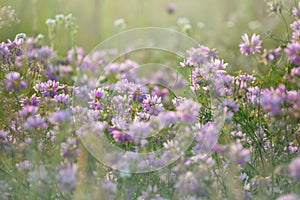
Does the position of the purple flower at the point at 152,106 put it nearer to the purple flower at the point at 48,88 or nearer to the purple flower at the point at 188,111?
the purple flower at the point at 188,111

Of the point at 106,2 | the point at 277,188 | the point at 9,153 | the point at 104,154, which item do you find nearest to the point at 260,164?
the point at 277,188

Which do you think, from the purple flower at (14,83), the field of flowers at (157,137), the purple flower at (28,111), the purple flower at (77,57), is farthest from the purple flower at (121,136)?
the purple flower at (77,57)

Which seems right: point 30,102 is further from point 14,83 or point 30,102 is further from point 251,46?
Result: point 251,46

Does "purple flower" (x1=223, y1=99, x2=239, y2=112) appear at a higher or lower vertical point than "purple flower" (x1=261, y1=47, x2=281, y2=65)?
lower

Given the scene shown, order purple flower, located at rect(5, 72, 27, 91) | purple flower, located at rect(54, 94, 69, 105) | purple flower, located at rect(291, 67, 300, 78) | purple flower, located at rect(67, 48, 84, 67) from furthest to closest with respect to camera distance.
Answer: purple flower, located at rect(67, 48, 84, 67)
purple flower, located at rect(54, 94, 69, 105)
purple flower, located at rect(5, 72, 27, 91)
purple flower, located at rect(291, 67, 300, 78)

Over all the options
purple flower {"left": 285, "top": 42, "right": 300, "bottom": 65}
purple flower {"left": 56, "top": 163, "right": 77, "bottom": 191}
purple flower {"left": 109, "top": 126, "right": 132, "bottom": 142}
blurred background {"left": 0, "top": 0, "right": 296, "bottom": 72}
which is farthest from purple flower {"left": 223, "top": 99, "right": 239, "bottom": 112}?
blurred background {"left": 0, "top": 0, "right": 296, "bottom": 72}

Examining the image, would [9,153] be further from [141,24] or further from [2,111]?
[141,24]

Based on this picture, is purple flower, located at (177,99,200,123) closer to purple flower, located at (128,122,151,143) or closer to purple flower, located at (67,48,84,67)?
purple flower, located at (128,122,151,143)
